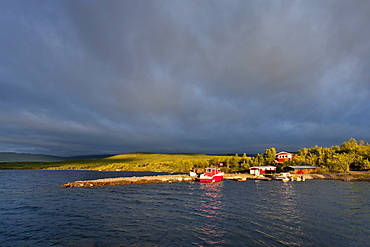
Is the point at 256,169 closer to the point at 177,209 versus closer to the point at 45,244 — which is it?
the point at 177,209

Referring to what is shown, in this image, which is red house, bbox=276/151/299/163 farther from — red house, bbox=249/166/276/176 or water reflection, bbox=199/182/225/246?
water reflection, bbox=199/182/225/246

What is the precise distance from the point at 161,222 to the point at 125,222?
5.20 meters

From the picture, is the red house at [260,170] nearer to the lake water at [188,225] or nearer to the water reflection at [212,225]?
the lake water at [188,225]

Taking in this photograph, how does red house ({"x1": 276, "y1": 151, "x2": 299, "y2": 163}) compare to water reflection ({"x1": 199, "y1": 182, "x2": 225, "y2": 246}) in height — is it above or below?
above

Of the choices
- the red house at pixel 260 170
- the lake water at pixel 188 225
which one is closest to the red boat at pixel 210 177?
the red house at pixel 260 170

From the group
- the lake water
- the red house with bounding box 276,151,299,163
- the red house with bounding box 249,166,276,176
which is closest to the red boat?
the red house with bounding box 249,166,276,176

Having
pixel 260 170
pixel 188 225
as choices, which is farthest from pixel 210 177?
pixel 188 225

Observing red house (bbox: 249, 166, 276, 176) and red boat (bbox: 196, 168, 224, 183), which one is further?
red house (bbox: 249, 166, 276, 176)

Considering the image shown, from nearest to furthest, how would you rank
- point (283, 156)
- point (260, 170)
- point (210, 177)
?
point (210, 177) < point (260, 170) < point (283, 156)

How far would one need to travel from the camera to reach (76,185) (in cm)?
6994

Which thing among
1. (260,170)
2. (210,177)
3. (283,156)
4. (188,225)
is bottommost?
(210,177)

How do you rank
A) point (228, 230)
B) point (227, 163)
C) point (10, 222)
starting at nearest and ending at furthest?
point (228, 230), point (10, 222), point (227, 163)

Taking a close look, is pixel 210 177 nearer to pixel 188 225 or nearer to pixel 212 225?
pixel 212 225

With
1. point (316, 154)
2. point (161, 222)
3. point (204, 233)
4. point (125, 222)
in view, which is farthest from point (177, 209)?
point (316, 154)
